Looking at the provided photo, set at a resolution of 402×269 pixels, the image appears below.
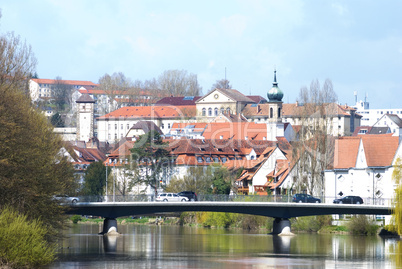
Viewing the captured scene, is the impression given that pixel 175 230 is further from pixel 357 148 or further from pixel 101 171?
pixel 101 171

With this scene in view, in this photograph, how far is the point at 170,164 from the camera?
120 m

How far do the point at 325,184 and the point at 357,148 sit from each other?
174 inches

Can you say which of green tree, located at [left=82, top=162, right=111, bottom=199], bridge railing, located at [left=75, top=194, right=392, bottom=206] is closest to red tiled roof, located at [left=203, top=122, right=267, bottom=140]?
green tree, located at [left=82, top=162, right=111, bottom=199]

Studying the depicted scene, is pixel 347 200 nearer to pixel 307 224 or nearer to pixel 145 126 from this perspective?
pixel 307 224

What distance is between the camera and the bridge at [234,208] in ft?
246

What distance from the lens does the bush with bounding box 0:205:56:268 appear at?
43.0m

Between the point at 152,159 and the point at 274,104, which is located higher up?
the point at 274,104

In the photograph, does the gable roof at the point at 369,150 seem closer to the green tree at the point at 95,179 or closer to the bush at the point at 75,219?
the green tree at the point at 95,179

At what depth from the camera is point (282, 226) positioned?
262ft

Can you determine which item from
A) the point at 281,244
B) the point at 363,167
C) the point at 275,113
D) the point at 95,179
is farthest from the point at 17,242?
the point at 275,113

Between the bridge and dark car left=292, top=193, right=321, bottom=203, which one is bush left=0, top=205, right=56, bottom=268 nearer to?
the bridge

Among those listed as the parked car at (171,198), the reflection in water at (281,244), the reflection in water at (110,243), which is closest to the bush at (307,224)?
the reflection in water at (281,244)

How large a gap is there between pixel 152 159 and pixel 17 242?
75.3 metres

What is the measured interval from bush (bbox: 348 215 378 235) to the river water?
228cm
